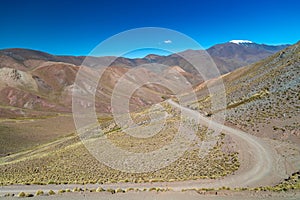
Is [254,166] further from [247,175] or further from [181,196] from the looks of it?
[181,196]

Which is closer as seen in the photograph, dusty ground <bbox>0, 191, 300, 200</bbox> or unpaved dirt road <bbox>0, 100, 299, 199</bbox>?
dusty ground <bbox>0, 191, 300, 200</bbox>

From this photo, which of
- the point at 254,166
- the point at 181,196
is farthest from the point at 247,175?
the point at 181,196

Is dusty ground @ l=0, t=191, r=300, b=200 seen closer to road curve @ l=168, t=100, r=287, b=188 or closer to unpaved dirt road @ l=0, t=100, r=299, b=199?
unpaved dirt road @ l=0, t=100, r=299, b=199

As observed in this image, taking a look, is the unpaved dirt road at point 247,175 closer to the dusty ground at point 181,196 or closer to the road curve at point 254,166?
the road curve at point 254,166

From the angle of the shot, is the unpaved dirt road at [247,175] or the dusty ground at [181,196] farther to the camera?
the unpaved dirt road at [247,175]

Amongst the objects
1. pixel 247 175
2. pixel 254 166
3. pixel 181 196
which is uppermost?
pixel 254 166

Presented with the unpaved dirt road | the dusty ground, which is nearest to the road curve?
the unpaved dirt road

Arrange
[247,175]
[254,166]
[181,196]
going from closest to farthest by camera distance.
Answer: [181,196] → [247,175] → [254,166]

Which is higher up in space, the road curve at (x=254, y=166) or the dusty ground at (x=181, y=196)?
the road curve at (x=254, y=166)

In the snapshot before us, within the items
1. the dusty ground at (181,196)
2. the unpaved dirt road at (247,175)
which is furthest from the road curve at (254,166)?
the dusty ground at (181,196)

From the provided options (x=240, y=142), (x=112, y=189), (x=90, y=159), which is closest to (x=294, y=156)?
(x=240, y=142)

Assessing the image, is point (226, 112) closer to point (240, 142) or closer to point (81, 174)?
point (240, 142)
